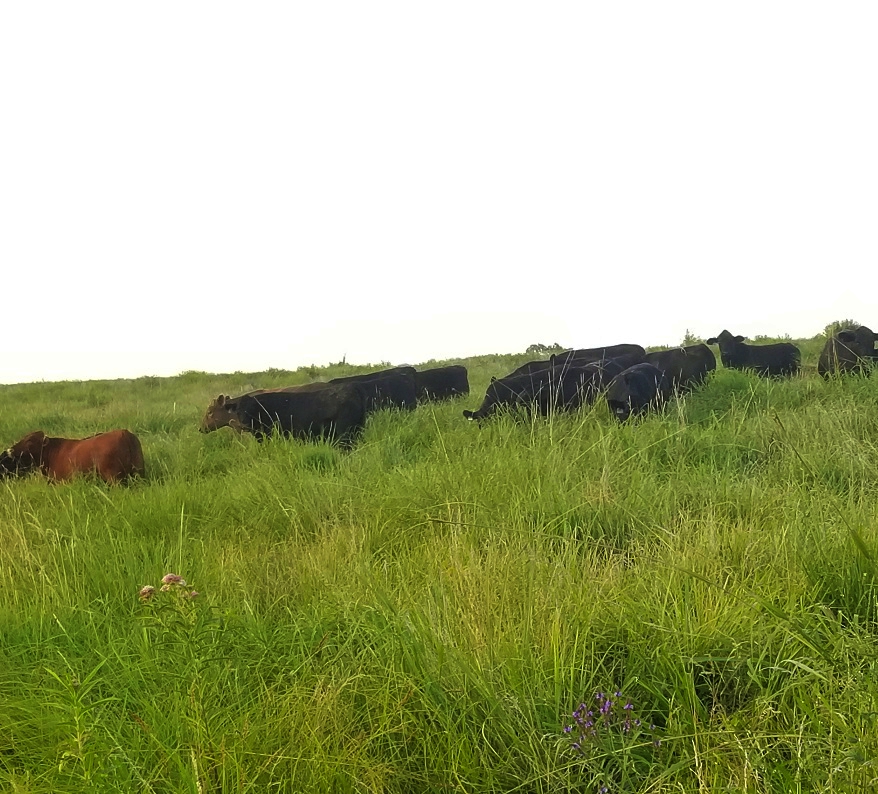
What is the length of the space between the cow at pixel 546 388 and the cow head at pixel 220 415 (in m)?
3.31

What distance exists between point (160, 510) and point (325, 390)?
4367mm

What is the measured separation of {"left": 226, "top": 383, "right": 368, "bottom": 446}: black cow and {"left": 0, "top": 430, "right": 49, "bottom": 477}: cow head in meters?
2.11

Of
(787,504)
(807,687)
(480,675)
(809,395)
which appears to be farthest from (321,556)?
(809,395)

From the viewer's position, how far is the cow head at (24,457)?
685 cm

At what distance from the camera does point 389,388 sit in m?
10.5

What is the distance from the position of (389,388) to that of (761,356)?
6.76 metres

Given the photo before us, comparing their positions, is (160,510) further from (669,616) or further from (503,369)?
(503,369)

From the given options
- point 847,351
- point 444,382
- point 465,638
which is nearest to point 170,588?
point 465,638

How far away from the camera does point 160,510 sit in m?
4.25

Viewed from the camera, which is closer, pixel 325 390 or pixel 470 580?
pixel 470 580

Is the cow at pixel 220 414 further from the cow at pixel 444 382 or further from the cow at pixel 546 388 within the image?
the cow at pixel 444 382

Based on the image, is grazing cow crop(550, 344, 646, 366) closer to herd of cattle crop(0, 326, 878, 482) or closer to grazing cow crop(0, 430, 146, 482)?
herd of cattle crop(0, 326, 878, 482)

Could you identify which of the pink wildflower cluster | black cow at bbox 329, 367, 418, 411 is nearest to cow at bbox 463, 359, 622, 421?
black cow at bbox 329, 367, 418, 411

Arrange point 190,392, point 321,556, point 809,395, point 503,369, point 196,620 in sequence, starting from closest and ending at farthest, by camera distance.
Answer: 1. point 196,620
2. point 321,556
3. point 809,395
4. point 190,392
5. point 503,369
